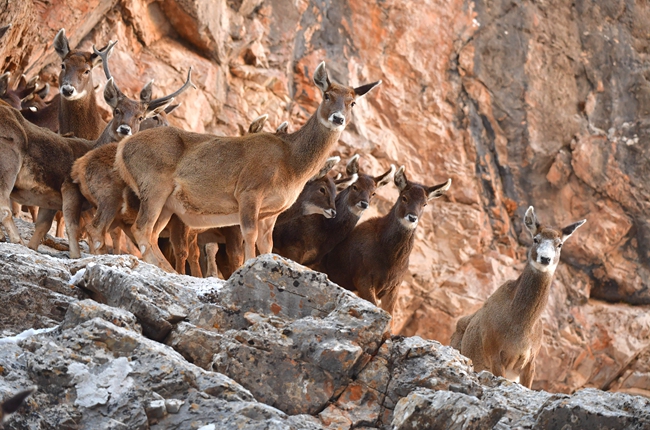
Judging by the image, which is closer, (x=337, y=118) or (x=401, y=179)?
(x=337, y=118)

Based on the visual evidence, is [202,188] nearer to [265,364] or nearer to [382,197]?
[265,364]

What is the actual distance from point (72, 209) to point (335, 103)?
357 centimetres

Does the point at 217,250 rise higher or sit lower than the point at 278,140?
lower

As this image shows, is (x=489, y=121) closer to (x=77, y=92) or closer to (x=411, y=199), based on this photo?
(x=411, y=199)

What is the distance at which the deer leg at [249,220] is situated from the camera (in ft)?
38.2

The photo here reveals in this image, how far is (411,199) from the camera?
1425cm

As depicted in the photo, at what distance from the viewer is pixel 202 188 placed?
1215 centimetres

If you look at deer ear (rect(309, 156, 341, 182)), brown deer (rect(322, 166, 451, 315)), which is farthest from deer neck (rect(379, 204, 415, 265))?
deer ear (rect(309, 156, 341, 182))

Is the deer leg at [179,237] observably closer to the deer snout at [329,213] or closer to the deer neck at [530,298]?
the deer snout at [329,213]

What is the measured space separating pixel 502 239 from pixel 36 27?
11.1m

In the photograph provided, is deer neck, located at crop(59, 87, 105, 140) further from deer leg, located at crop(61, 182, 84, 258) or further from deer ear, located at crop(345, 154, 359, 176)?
deer ear, located at crop(345, 154, 359, 176)

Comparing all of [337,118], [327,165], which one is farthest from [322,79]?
[327,165]

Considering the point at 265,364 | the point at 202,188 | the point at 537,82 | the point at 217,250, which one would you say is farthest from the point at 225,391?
the point at 537,82

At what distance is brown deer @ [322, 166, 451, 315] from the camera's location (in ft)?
46.6
